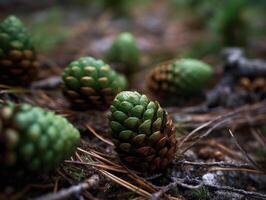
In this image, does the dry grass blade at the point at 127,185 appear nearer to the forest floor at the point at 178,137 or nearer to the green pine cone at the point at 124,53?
the forest floor at the point at 178,137

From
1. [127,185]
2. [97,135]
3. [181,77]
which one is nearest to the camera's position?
[127,185]

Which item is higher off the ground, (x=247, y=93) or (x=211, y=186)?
(x=247, y=93)


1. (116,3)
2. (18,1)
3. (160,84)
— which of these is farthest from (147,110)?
(18,1)

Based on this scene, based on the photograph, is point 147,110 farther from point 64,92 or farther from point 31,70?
point 31,70

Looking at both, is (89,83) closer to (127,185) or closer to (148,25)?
(127,185)

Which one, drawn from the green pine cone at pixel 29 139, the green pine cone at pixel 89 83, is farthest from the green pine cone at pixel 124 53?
the green pine cone at pixel 29 139

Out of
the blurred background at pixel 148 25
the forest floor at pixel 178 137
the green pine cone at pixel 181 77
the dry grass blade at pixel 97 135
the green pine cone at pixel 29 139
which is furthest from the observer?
the blurred background at pixel 148 25

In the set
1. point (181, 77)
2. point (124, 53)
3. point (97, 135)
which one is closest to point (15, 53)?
point (97, 135)
